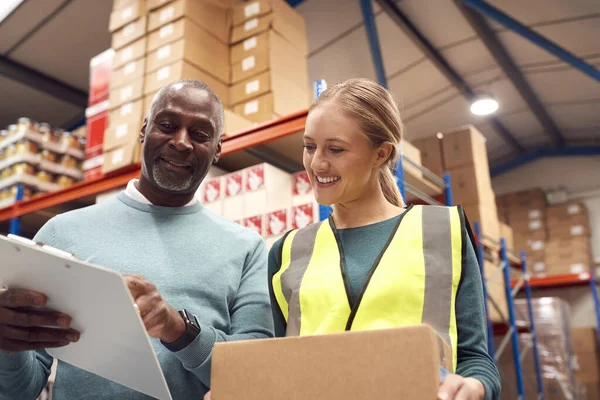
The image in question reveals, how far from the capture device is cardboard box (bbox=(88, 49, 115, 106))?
4078mm

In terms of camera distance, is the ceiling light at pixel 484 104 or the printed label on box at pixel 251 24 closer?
the printed label on box at pixel 251 24

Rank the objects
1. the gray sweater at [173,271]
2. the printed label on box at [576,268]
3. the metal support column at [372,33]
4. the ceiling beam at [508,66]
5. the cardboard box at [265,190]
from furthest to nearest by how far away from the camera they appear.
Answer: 1. the printed label on box at [576,268]
2. the ceiling beam at [508,66]
3. the metal support column at [372,33]
4. the cardboard box at [265,190]
5. the gray sweater at [173,271]

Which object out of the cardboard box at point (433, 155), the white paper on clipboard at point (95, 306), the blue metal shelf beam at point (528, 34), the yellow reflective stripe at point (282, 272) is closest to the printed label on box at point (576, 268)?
the blue metal shelf beam at point (528, 34)

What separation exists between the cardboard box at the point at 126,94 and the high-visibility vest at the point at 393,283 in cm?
274

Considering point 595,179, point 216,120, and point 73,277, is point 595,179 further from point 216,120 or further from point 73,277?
point 73,277

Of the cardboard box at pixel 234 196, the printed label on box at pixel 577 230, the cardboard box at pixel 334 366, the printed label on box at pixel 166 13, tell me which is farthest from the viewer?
the printed label on box at pixel 577 230

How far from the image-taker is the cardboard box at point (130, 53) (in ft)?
12.4

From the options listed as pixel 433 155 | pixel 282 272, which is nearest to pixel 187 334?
pixel 282 272

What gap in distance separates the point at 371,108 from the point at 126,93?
2.84 m

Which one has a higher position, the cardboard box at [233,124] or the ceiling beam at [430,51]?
the ceiling beam at [430,51]

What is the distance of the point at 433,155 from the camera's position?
17.7 ft

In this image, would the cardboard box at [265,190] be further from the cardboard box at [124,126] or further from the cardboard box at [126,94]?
the cardboard box at [126,94]

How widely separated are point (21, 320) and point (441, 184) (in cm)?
348

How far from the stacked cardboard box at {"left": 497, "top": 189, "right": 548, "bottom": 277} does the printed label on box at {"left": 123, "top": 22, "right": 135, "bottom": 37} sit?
→ 732 cm
